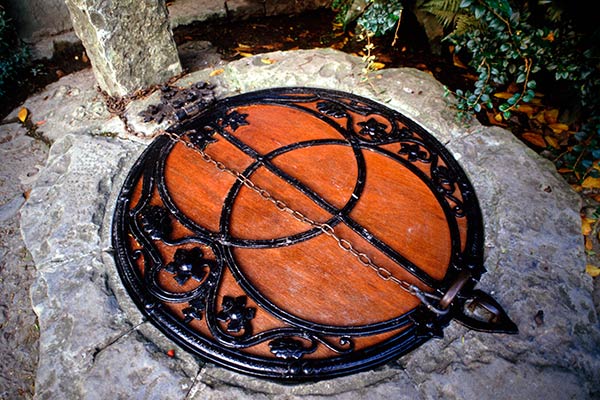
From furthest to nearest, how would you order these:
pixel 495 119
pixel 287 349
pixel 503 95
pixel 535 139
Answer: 1. pixel 503 95
2. pixel 495 119
3. pixel 535 139
4. pixel 287 349

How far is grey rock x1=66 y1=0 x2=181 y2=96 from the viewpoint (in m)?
2.20

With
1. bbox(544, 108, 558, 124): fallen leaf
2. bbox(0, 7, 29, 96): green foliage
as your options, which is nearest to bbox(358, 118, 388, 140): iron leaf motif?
bbox(544, 108, 558, 124): fallen leaf

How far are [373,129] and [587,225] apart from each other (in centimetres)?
115

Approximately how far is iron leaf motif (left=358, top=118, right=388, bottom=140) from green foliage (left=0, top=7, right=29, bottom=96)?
2.78 meters

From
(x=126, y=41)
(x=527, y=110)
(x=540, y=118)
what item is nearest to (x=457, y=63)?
(x=527, y=110)

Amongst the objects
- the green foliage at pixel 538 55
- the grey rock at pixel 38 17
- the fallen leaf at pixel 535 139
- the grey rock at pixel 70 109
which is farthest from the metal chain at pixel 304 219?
the grey rock at pixel 38 17

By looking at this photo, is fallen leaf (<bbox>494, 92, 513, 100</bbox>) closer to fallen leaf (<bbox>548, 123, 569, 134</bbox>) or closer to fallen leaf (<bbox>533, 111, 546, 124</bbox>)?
fallen leaf (<bbox>533, 111, 546, 124</bbox>)

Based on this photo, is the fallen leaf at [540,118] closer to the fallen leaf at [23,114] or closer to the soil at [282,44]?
the soil at [282,44]

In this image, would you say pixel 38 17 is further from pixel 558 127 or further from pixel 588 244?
pixel 588 244

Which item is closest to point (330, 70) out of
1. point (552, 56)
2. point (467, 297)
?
point (552, 56)

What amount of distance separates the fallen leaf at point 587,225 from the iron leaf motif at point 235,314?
5.24 ft

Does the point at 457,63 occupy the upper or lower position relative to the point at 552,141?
upper

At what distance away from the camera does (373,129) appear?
7.11 feet

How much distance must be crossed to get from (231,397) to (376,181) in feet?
3.84
